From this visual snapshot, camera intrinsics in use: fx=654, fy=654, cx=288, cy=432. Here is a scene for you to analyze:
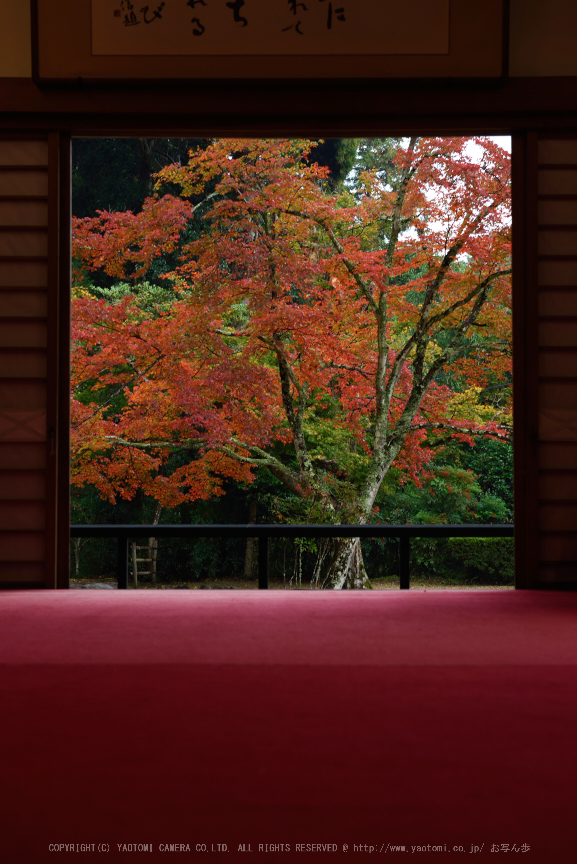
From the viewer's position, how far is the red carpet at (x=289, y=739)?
100cm

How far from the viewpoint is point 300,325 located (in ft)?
23.2

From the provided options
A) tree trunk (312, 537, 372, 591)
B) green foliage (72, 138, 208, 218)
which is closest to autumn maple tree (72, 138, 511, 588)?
tree trunk (312, 537, 372, 591)

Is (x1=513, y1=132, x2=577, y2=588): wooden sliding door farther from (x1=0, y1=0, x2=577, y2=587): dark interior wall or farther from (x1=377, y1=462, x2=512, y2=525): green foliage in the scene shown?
(x1=377, y1=462, x2=512, y2=525): green foliage

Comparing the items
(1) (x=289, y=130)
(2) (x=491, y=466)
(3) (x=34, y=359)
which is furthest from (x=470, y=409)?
(3) (x=34, y=359)

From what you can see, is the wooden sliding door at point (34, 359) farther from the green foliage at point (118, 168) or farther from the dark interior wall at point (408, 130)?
the green foliage at point (118, 168)

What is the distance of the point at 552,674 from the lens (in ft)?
5.49

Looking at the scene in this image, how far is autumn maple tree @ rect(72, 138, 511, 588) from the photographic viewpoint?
699cm

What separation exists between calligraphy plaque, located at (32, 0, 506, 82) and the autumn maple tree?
3954mm

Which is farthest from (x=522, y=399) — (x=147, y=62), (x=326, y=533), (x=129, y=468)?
(x=129, y=468)

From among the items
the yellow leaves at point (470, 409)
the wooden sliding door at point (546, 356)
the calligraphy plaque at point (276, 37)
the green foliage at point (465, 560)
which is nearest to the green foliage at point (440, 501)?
the green foliage at point (465, 560)

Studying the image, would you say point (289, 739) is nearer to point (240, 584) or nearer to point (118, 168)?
point (240, 584)

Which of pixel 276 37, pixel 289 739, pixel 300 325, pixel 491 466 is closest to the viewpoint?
pixel 289 739

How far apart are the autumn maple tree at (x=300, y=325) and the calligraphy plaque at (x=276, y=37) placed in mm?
3954

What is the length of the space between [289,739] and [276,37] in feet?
9.48
